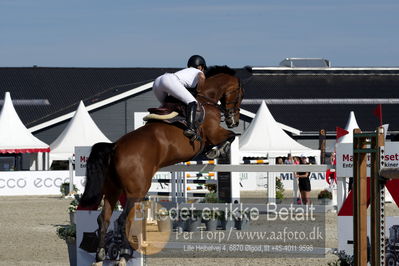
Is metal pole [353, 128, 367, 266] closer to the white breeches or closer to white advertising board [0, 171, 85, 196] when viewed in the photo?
the white breeches

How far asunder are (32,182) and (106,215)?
22970mm

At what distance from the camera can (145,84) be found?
41.6m

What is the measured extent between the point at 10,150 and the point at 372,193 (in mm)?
26169

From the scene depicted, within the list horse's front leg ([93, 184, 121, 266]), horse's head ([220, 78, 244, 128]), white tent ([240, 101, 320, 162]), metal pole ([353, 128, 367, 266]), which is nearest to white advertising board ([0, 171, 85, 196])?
white tent ([240, 101, 320, 162])

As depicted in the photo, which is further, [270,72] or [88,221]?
[270,72]

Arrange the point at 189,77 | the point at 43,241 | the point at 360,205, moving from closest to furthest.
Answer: the point at 360,205, the point at 189,77, the point at 43,241

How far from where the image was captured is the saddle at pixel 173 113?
848 centimetres

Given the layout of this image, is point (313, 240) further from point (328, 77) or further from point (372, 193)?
point (328, 77)

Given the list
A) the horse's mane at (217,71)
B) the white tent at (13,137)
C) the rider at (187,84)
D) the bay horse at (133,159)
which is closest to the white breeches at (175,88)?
the rider at (187,84)

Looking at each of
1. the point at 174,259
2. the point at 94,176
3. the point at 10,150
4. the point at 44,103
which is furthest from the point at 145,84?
the point at 94,176

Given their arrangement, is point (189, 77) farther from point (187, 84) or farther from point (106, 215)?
point (106, 215)

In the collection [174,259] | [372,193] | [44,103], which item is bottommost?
[174,259]

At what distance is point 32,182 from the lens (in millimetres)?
30844

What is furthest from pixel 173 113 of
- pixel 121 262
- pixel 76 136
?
pixel 76 136
